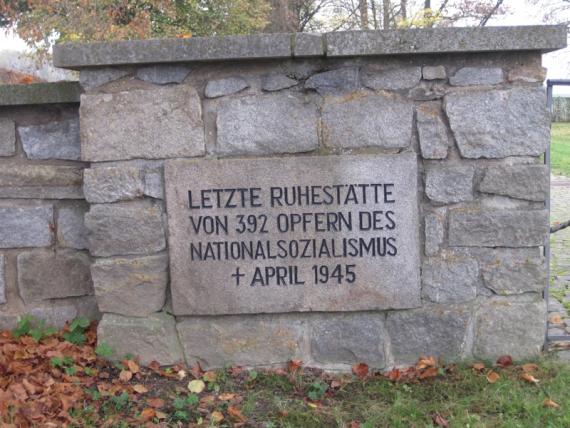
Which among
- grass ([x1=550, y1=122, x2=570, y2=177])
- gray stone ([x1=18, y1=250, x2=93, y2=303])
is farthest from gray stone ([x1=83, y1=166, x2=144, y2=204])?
grass ([x1=550, y1=122, x2=570, y2=177])

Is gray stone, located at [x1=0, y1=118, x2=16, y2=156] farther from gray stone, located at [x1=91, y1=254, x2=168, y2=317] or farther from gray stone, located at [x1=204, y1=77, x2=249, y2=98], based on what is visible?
gray stone, located at [x1=204, y1=77, x2=249, y2=98]

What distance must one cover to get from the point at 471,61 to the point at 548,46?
35cm

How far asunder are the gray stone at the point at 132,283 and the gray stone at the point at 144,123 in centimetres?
53

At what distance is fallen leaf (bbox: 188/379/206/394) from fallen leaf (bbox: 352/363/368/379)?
2.52ft

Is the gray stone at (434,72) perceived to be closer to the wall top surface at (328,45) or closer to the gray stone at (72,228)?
the wall top surface at (328,45)

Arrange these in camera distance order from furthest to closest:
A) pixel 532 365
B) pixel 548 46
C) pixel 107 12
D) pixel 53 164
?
1. pixel 107 12
2. pixel 53 164
3. pixel 532 365
4. pixel 548 46

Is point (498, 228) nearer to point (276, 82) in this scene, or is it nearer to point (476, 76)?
point (476, 76)

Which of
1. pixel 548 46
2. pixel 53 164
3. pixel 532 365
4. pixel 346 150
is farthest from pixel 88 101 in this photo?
pixel 532 365

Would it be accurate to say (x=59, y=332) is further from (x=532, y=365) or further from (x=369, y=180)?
(x=532, y=365)

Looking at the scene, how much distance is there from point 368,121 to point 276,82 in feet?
1.59

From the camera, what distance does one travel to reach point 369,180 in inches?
130

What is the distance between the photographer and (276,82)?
3268mm

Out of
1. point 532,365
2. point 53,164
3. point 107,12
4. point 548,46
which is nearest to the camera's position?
point 548,46

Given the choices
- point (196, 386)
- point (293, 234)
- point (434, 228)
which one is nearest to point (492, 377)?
point (434, 228)
